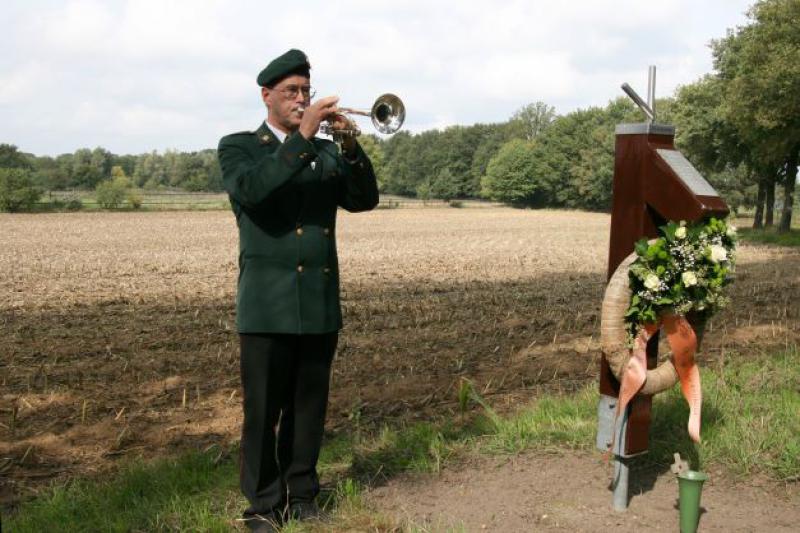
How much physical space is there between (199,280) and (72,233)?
21.0 metres

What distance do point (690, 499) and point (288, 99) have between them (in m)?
2.70

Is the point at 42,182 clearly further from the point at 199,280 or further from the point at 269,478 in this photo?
the point at 269,478

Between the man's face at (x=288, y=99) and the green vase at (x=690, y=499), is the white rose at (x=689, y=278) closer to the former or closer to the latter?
the green vase at (x=690, y=499)

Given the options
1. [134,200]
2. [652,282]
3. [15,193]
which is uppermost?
[652,282]

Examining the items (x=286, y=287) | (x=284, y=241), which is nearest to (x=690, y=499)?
(x=286, y=287)

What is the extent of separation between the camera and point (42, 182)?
8406cm

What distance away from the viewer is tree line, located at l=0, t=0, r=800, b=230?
2781 cm

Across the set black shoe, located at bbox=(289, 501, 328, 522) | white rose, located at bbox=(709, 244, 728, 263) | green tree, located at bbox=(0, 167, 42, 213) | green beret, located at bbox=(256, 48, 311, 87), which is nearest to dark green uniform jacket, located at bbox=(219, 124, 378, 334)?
green beret, located at bbox=(256, 48, 311, 87)

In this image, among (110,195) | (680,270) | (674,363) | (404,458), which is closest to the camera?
(680,270)

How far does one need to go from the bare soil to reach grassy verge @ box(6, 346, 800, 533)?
0.78 meters

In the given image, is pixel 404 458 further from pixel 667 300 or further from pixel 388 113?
pixel 388 113

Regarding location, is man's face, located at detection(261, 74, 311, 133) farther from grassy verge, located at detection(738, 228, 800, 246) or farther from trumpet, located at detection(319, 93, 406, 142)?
grassy verge, located at detection(738, 228, 800, 246)

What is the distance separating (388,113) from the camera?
3.89m

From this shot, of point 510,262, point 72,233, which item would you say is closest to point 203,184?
point 72,233
